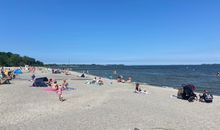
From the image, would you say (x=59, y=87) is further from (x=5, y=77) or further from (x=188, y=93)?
(x=5, y=77)

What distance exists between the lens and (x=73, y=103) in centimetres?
2312

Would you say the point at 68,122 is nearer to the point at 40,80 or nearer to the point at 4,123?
the point at 4,123

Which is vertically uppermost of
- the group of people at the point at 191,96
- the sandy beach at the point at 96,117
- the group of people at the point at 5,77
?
the group of people at the point at 5,77

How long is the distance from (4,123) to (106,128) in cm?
468

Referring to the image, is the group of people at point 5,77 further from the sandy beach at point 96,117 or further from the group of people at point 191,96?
the group of people at point 191,96

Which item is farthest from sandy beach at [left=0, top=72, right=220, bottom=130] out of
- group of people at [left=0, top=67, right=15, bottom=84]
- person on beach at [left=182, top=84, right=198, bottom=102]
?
group of people at [left=0, top=67, right=15, bottom=84]

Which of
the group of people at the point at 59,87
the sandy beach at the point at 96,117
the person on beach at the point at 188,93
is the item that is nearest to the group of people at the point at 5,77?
the group of people at the point at 59,87

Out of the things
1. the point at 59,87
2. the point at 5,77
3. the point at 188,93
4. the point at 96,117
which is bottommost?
the point at 96,117

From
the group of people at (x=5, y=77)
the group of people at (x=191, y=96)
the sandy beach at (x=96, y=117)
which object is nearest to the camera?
the sandy beach at (x=96, y=117)

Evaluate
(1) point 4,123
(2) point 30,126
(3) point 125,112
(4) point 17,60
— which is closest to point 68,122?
(2) point 30,126

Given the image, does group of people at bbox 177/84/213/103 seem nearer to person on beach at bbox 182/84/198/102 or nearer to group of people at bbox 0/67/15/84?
person on beach at bbox 182/84/198/102

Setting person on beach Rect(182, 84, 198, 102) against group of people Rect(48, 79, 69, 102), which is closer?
group of people Rect(48, 79, 69, 102)

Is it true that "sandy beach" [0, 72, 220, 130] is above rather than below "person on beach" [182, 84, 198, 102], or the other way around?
below

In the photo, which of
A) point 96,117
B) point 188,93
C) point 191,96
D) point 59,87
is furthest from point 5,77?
point 96,117
